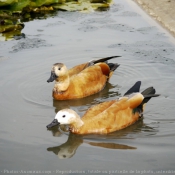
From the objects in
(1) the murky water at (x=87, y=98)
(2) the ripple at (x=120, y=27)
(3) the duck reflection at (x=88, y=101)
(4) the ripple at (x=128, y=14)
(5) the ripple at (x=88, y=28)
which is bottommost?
(3) the duck reflection at (x=88, y=101)

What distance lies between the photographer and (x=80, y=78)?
342 inches

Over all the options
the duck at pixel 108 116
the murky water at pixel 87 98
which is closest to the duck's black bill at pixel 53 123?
the duck at pixel 108 116

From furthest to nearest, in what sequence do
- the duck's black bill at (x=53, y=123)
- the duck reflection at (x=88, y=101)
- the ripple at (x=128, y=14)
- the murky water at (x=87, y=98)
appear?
the ripple at (x=128, y=14) → the duck reflection at (x=88, y=101) → the duck's black bill at (x=53, y=123) → the murky water at (x=87, y=98)

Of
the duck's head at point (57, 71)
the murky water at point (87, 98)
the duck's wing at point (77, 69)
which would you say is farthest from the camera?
the duck's wing at point (77, 69)

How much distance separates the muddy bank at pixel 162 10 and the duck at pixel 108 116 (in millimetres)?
4310

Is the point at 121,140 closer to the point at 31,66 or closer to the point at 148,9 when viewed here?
the point at 31,66

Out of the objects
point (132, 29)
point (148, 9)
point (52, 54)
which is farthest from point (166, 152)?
point (148, 9)

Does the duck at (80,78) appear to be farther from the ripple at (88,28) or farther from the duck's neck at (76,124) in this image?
the ripple at (88,28)

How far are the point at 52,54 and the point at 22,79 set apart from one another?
4.73 ft

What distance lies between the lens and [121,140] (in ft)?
21.8

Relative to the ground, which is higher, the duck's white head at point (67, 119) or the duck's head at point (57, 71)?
the duck's head at point (57, 71)

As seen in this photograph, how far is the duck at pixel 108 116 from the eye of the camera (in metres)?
6.87

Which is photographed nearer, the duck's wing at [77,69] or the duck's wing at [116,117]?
the duck's wing at [116,117]

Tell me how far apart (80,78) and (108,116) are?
185cm
